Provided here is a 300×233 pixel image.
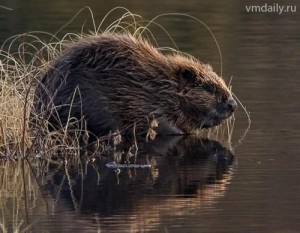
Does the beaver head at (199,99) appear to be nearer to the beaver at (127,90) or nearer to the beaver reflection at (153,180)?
the beaver at (127,90)

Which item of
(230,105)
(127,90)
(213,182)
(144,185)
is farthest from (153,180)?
(230,105)

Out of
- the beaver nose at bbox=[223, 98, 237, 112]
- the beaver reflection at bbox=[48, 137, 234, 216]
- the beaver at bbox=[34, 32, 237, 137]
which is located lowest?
the beaver reflection at bbox=[48, 137, 234, 216]

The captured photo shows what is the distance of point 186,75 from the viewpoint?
11289mm

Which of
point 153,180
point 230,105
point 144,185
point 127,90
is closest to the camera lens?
point 144,185

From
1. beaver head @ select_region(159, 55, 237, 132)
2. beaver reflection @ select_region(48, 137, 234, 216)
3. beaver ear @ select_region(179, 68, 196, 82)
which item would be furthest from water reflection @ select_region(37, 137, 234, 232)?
beaver ear @ select_region(179, 68, 196, 82)

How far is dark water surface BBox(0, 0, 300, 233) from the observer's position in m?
7.42

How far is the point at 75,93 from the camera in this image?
34.9 feet

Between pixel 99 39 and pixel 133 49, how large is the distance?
11.9 inches

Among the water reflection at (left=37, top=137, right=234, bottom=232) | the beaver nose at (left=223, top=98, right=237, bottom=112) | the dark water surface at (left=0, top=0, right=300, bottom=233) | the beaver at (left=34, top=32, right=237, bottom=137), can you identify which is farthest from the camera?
the beaver nose at (left=223, top=98, right=237, bottom=112)

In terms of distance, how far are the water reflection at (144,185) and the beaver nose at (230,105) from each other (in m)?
0.77

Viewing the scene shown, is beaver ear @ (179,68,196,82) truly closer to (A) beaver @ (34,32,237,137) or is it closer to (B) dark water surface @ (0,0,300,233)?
(A) beaver @ (34,32,237,137)

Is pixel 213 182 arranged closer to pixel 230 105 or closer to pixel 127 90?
pixel 127 90

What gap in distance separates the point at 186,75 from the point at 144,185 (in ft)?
9.04

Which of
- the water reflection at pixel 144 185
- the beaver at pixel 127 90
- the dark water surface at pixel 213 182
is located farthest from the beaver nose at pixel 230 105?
the water reflection at pixel 144 185
